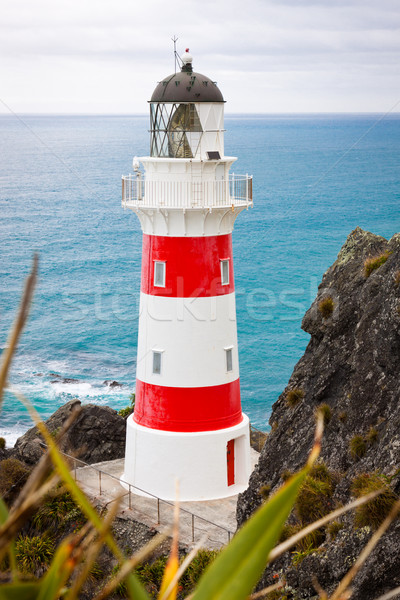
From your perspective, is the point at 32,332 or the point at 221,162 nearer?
the point at 221,162

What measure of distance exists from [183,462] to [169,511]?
1.21 m

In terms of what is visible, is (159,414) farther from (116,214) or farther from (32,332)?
(116,214)

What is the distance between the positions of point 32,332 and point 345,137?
142m

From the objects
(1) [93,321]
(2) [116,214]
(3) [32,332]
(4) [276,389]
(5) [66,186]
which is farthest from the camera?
(5) [66,186]

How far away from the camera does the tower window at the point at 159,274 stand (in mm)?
19209

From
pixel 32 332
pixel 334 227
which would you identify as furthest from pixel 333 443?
pixel 334 227

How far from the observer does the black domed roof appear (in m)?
19.0

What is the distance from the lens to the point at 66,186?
105 m

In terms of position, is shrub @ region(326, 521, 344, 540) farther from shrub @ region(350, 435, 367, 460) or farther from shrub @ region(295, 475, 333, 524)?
shrub @ region(350, 435, 367, 460)

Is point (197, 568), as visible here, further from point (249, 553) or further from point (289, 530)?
point (249, 553)

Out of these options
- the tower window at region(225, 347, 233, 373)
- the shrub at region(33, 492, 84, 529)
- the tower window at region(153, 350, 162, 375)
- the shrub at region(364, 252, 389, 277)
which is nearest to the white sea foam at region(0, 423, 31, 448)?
the shrub at region(33, 492, 84, 529)

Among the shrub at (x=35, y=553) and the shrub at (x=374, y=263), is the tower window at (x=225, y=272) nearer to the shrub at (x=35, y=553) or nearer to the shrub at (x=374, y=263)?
the shrub at (x=374, y=263)

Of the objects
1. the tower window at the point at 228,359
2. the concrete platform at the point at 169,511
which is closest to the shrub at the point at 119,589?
the concrete platform at the point at 169,511

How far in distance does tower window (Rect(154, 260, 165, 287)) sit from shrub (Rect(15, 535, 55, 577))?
20.9ft
